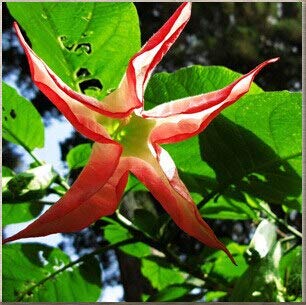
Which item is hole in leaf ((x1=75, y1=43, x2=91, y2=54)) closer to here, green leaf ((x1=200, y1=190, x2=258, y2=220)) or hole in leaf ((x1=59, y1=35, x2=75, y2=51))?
hole in leaf ((x1=59, y1=35, x2=75, y2=51))

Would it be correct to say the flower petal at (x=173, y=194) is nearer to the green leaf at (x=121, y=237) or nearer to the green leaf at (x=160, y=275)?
the green leaf at (x=121, y=237)

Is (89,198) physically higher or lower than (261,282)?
higher

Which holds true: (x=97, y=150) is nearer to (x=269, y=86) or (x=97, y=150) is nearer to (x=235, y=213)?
(x=235, y=213)

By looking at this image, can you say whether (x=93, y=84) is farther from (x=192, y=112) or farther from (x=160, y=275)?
(x=160, y=275)

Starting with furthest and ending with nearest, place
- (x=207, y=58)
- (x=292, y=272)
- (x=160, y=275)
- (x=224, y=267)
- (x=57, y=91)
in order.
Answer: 1. (x=207, y=58)
2. (x=160, y=275)
3. (x=224, y=267)
4. (x=292, y=272)
5. (x=57, y=91)

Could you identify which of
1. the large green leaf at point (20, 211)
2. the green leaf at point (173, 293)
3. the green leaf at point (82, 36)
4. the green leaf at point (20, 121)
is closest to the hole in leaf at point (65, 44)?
the green leaf at point (82, 36)

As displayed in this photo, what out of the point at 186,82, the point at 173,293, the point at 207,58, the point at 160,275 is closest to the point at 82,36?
the point at 186,82

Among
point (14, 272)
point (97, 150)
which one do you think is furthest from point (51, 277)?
point (97, 150)
